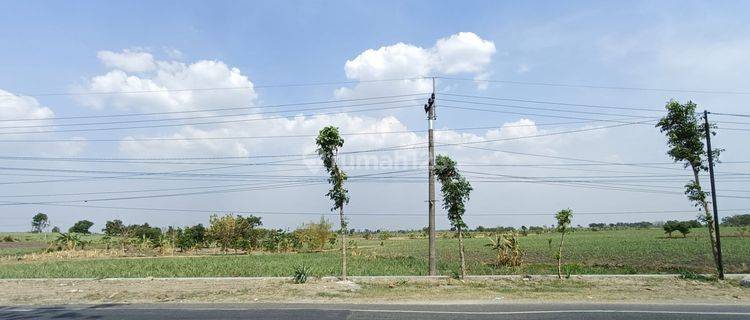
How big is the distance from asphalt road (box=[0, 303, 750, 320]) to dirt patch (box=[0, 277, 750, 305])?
1365 mm

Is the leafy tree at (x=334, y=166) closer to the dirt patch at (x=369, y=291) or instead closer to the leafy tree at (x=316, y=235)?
the dirt patch at (x=369, y=291)

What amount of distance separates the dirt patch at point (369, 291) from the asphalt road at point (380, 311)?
1.36 metres

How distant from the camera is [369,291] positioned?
17.4 m

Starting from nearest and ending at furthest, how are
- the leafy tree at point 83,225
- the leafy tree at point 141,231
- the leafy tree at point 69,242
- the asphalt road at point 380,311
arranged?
1. the asphalt road at point 380,311
2. the leafy tree at point 69,242
3. the leafy tree at point 141,231
4. the leafy tree at point 83,225

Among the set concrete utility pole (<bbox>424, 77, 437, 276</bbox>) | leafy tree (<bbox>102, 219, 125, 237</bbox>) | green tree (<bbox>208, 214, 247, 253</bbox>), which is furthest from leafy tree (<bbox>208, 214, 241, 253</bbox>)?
concrete utility pole (<bbox>424, 77, 437, 276</bbox>)

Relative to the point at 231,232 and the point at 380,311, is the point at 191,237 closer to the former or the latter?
the point at 231,232

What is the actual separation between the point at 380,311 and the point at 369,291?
15.9 feet

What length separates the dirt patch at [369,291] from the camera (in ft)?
51.0

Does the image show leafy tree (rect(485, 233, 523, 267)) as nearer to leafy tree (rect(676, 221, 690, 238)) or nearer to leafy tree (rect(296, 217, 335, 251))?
leafy tree (rect(296, 217, 335, 251))

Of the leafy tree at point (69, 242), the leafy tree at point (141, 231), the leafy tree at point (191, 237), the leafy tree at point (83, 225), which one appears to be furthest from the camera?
the leafy tree at point (83, 225)

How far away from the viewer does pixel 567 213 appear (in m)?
20.7

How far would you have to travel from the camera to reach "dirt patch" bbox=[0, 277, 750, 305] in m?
15.6

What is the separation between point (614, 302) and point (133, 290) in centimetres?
1589

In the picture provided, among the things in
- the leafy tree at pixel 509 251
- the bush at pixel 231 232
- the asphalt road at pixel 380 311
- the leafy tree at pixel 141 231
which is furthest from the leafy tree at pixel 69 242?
the leafy tree at pixel 509 251
